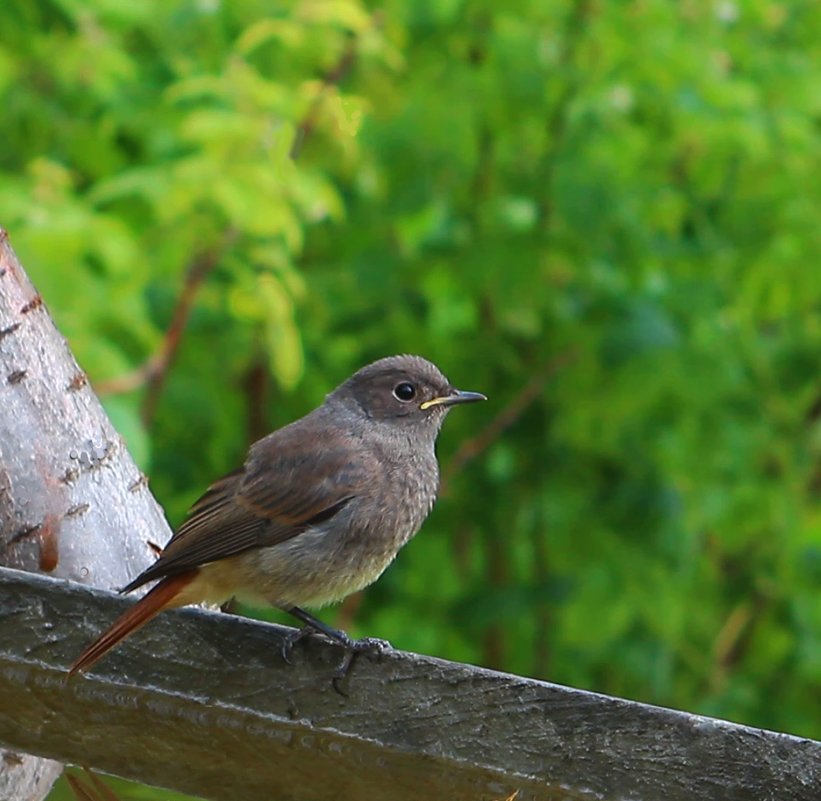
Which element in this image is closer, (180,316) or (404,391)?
(404,391)

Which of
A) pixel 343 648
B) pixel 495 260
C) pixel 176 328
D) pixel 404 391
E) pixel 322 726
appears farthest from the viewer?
pixel 495 260

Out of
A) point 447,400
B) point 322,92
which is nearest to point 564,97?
point 322,92

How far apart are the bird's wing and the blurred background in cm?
106

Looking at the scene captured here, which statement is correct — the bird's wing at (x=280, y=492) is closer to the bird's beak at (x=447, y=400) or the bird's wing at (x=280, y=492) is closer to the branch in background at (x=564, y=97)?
the bird's beak at (x=447, y=400)

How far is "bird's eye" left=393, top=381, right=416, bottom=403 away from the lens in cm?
416

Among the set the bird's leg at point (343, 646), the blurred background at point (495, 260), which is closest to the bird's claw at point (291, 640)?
the bird's leg at point (343, 646)

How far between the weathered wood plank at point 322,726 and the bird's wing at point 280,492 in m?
0.71

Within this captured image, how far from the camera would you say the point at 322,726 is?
2.50 m

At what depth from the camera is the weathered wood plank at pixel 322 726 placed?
225cm

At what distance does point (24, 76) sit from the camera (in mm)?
5848

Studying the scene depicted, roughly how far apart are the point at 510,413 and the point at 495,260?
713 mm

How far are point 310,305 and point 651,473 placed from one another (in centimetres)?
151

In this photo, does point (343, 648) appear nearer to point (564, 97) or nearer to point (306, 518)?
point (306, 518)

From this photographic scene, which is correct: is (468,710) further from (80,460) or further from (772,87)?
(772,87)
